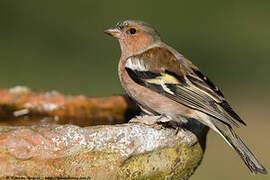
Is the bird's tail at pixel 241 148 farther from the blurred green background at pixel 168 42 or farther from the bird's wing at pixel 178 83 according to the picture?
the blurred green background at pixel 168 42

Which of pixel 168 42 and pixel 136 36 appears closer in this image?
pixel 136 36

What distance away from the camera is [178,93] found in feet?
13.0

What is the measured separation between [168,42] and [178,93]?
Answer: 8836mm

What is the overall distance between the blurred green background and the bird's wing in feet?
9.45

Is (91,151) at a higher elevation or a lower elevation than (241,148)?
higher

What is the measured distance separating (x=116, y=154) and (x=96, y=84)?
675 cm

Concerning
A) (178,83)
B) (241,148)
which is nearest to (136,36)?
(178,83)

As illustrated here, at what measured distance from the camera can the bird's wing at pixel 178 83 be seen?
384 cm

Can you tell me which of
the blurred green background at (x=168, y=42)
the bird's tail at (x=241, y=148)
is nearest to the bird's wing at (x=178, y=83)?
the bird's tail at (x=241, y=148)

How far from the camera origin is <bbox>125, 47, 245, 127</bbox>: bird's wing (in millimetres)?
3844

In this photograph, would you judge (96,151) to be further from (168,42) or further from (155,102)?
(168,42)

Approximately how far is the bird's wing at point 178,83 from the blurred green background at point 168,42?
113 inches

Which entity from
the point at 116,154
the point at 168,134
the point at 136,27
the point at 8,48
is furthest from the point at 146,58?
the point at 8,48

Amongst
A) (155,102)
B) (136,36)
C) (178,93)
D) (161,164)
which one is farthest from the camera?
(136,36)
